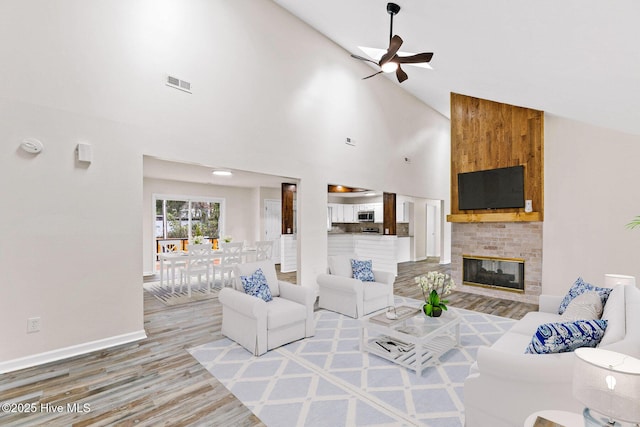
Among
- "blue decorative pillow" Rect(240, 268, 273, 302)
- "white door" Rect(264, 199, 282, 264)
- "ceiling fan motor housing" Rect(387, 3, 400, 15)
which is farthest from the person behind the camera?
"white door" Rect(264, 199, 282, 264)

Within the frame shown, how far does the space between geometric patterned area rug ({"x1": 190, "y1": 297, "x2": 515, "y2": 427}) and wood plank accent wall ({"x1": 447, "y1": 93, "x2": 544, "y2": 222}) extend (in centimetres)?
276

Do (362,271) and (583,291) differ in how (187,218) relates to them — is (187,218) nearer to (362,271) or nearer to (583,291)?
(362,271)

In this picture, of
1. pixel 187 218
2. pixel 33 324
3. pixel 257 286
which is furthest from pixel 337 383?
pixel 187 218

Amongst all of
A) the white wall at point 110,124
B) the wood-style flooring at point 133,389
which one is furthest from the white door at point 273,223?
the wood-style flooring at point 133,389

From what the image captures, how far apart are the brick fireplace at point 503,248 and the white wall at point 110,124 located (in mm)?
3708

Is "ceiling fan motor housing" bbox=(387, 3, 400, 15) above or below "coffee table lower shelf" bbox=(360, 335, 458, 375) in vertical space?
above

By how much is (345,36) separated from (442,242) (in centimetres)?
696

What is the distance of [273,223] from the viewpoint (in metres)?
9.34

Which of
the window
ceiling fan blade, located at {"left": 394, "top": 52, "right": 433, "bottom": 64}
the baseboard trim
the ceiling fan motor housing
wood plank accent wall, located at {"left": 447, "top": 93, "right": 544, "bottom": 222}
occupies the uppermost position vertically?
the ceiling fan motor housing

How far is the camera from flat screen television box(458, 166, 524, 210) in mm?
5363

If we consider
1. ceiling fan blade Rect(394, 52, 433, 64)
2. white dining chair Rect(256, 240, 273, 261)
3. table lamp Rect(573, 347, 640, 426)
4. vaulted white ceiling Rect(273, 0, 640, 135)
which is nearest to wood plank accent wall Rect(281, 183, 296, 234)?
white dining chair Rect(256, 240, 273, 261)

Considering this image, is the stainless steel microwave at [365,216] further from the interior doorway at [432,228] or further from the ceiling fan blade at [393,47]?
the ceiling fan blade at [393,47]

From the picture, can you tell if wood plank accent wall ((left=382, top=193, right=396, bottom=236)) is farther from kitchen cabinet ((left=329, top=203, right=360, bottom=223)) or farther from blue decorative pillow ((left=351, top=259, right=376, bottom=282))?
kitchen cabinet ((left=329, top=203, right=360, bottom=223))

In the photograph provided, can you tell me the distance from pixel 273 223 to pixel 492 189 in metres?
5.98
